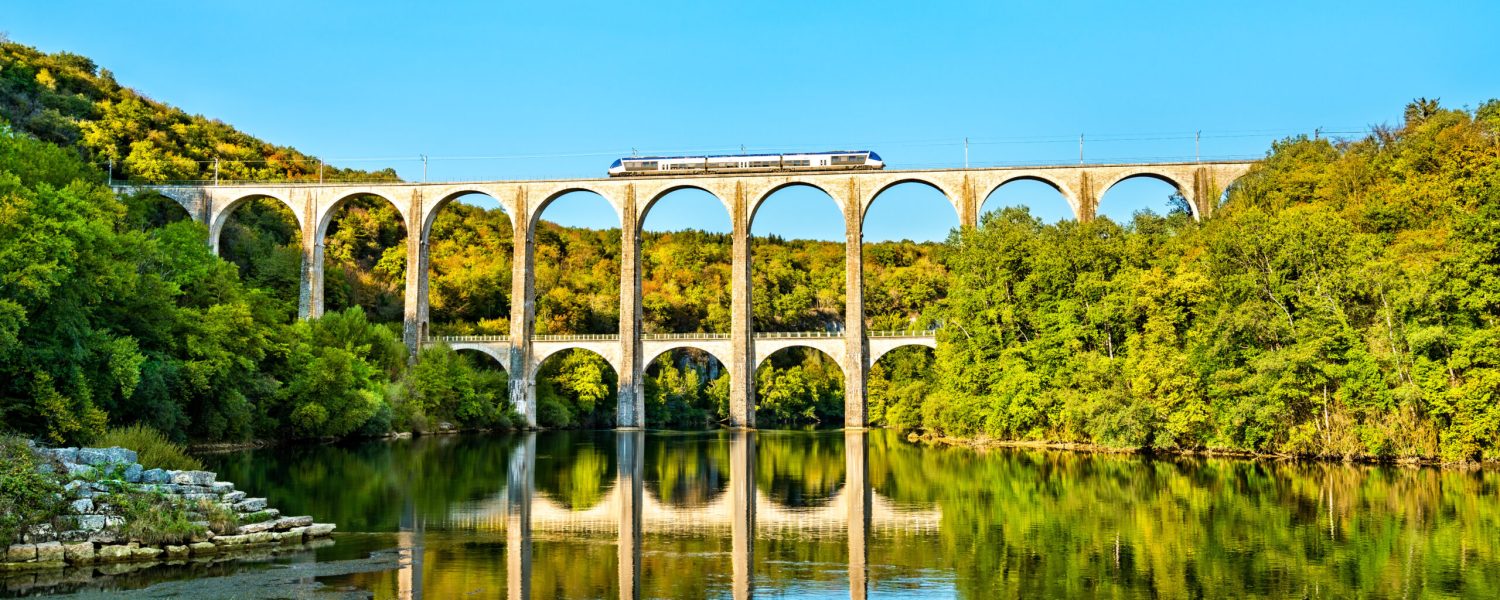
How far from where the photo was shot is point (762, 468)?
29.7 meters

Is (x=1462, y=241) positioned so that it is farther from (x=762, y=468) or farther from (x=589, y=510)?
(x=589, y=510)

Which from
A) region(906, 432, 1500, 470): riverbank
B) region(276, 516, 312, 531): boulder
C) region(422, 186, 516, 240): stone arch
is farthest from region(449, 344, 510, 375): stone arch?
region(276, 516, 312, 531): boulder

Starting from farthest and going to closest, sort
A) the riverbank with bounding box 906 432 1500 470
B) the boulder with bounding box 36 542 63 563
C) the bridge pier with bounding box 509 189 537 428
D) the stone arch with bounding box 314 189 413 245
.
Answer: the stone arch with bounding box 314 189 413 245 → the bridge pier with bounding box 509 189 537 428 → the riverbank with bounding box 906 432 1500 470 → the boulder with bounding box 36 542 63 563

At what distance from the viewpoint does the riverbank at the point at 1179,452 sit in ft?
83.5

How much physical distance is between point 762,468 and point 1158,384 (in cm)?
1088

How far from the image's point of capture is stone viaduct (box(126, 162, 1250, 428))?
54.1m

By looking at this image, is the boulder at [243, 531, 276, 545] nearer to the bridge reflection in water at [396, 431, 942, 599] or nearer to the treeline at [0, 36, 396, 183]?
the bridge reflection in water at [396, 431, 942, 599]

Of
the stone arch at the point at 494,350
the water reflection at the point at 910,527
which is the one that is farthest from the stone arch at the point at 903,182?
the water reflection at the point at 910,527

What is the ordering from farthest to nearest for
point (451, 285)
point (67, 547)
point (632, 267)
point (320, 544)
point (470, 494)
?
point (451, 285) < point (632, 267) < point (470, 494) < point (320, 544) < point (67, 547)

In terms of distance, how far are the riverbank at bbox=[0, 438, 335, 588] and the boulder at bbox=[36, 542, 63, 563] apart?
10 mm

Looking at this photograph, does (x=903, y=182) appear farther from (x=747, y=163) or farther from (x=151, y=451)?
(x=151, y=451)

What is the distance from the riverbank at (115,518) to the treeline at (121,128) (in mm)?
47831

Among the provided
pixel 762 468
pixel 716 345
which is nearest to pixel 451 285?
pixel 716 345

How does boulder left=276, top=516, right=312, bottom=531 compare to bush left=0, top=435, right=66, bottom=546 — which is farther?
boulder left=276, top=516, right=312, bottom=531
